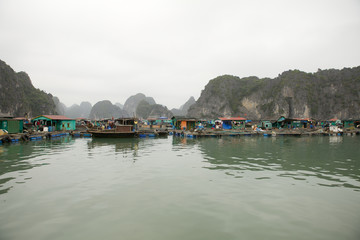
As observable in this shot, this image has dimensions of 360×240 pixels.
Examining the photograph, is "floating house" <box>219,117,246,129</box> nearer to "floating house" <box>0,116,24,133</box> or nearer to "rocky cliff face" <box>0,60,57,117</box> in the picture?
"floating house" <box>0,116,24,133</box>

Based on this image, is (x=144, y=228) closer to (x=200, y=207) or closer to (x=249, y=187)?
(x=200, y=207)

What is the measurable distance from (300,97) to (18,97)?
510ft

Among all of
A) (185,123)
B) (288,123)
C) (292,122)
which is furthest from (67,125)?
(292,122)

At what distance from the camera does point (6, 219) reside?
582 cm

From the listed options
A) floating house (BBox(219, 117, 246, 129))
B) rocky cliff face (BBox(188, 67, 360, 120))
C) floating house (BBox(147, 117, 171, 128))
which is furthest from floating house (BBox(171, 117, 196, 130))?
rocky cliff face (BBox(188, 67, 360, 120))

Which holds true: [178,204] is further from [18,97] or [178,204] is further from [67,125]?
[18,97]

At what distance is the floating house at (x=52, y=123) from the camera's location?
1546 inches

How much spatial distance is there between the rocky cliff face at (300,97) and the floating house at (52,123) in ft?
360

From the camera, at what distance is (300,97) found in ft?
387

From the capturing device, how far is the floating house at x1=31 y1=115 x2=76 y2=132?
39.3 meters

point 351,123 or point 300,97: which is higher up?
point 300,97

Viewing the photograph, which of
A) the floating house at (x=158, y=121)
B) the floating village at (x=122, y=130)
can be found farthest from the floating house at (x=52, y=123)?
the floating house at (x=158, y=121)

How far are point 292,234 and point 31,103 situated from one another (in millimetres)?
130615

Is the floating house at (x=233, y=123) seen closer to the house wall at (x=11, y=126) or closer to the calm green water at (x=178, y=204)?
the calm green water at (x=178, y=204)
